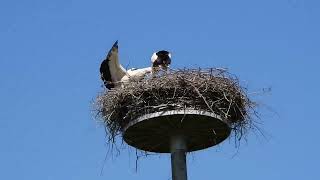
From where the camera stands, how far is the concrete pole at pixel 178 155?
1344cm

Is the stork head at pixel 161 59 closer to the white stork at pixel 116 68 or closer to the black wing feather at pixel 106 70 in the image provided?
the white stork at pixel 116 68

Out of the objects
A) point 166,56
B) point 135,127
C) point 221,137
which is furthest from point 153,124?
point 166,56

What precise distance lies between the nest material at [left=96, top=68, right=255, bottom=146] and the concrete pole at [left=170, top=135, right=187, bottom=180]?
80 cm

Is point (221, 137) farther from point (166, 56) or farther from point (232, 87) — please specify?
point (166, 56)

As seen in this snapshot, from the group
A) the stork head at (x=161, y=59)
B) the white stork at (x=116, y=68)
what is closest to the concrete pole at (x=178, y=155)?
the white stork at (x=116, y=68)

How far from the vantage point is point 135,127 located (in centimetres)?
1324

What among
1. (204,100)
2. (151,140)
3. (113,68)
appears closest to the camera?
(204,100)

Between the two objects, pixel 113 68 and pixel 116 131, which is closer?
pixel 116 131

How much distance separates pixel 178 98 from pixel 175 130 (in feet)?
2.19

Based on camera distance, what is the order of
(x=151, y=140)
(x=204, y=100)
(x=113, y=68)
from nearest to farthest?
1. (x=204, y=100)
2. (x=151, y=140)
3. (x=113, y=68)

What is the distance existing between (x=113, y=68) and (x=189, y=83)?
6.64ft

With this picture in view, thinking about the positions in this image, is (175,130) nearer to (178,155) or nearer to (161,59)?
(178,155)

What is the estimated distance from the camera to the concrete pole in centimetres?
1344

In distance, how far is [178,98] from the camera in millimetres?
13141
